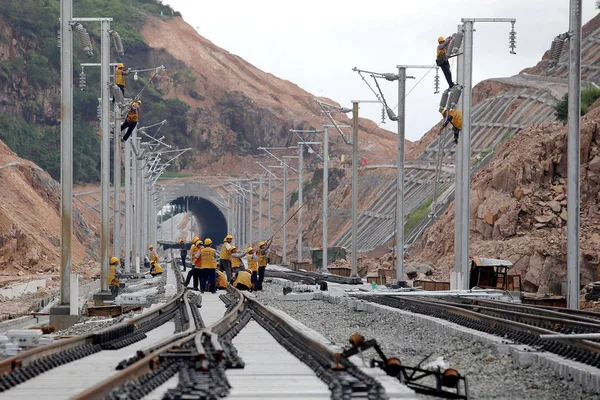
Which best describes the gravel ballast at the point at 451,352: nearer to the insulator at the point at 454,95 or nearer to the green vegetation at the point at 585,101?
the insulator at the point at 454,95

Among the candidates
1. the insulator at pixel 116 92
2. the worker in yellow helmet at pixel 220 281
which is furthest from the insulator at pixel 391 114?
the insulator at pixel 116 92

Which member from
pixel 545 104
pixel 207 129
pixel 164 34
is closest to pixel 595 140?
pixel 545 104

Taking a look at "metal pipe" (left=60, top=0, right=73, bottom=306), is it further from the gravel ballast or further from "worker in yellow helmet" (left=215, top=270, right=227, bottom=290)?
"worker in yellow helmet" (left=215, top=270, right=227, bottom=290)

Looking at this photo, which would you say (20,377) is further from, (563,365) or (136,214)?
(136,214)

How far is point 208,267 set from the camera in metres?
34.1

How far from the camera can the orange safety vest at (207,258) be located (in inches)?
1310

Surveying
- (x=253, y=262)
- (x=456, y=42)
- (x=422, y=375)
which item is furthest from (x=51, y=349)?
(x=253, y=262)

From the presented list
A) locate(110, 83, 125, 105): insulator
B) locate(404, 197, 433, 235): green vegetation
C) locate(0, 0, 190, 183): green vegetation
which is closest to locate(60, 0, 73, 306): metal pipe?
locate(110, 83, 125, 105): insulator

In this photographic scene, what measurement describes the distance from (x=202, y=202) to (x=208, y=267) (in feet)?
370

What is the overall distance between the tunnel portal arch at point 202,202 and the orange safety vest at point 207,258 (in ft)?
299

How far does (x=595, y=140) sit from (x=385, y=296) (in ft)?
Answer: 76.6

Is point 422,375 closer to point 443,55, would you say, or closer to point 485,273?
point 443,55

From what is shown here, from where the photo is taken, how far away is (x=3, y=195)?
78750 millimetres

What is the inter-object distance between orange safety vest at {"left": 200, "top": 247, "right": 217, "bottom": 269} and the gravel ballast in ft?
21.8
